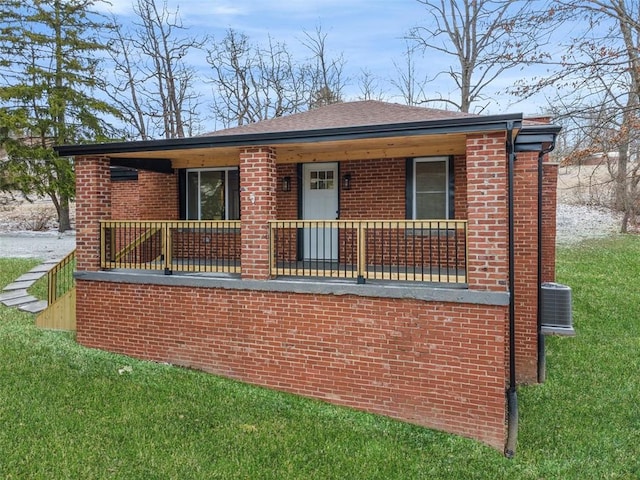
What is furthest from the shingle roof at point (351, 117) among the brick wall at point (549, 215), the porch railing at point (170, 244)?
the brick wall at point (549, 215)

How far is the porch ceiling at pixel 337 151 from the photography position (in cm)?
633

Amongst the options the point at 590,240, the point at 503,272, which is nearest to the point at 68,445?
the point at 503,272

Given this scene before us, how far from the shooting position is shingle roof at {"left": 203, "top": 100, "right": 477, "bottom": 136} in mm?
7383

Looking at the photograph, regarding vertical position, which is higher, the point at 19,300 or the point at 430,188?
the point at 430,188

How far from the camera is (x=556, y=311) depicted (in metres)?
7.50

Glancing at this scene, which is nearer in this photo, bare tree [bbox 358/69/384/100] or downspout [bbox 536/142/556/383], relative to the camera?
downspout [bbox 536/142/556/383]

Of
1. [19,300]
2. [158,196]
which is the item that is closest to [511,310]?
[158,196]

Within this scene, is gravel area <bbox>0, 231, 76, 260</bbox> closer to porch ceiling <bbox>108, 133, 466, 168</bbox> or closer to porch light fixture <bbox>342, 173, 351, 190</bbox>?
porch ceiling <bbox>108, 133, 466, 168</bbox>

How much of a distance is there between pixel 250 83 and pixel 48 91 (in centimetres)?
1007

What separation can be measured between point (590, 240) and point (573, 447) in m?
16.8

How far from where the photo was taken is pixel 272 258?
6.70m

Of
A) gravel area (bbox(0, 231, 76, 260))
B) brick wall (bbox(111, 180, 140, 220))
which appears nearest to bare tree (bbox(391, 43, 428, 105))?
gravel area (bbox(0, 231, 76, 260))

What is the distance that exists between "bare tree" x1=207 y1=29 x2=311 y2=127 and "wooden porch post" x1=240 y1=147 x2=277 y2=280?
19.6 m

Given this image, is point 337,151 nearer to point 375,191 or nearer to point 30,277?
point 375,191
